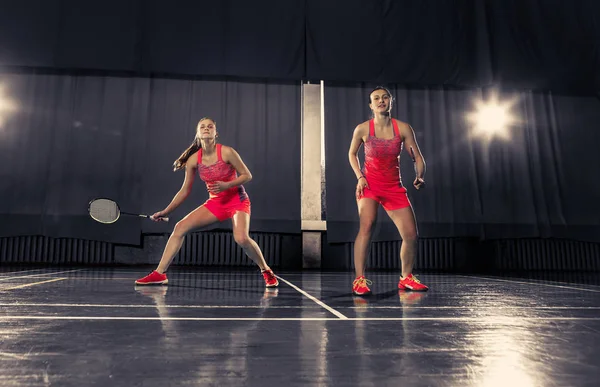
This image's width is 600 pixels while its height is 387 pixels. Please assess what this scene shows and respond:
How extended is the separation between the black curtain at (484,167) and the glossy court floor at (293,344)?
436 cm

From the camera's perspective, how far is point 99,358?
919 mm

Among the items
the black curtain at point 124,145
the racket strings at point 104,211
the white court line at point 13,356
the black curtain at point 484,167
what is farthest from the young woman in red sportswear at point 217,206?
the black curtain at point 484,167

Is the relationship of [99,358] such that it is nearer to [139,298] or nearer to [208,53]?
[139,298]

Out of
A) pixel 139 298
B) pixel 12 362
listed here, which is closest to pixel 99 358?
pixel 12 362

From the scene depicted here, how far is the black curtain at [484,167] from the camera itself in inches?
245

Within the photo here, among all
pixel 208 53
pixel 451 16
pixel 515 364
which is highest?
pixel 451 16

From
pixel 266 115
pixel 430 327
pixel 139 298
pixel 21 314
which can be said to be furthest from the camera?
pixel 266 115

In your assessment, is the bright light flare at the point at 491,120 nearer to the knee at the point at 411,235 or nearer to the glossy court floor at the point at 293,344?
the knee at the point at 411,235

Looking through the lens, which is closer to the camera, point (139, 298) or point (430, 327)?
point (430, 327)

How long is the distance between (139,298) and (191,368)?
129cm

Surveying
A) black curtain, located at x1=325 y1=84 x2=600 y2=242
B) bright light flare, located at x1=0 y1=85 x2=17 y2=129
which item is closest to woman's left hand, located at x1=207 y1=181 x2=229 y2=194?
black curtain, located at x1=325 y1=84 x2=600 y2=242

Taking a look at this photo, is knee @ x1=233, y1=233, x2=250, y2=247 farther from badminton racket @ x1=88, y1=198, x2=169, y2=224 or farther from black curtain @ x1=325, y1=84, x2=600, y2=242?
black curtain @ x1=325, y1=84, x2=600, y2=242

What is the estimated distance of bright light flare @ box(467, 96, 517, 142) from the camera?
21.8ft

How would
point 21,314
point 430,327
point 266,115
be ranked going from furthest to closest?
point 266,115 < point 21,314 < point 430,327
